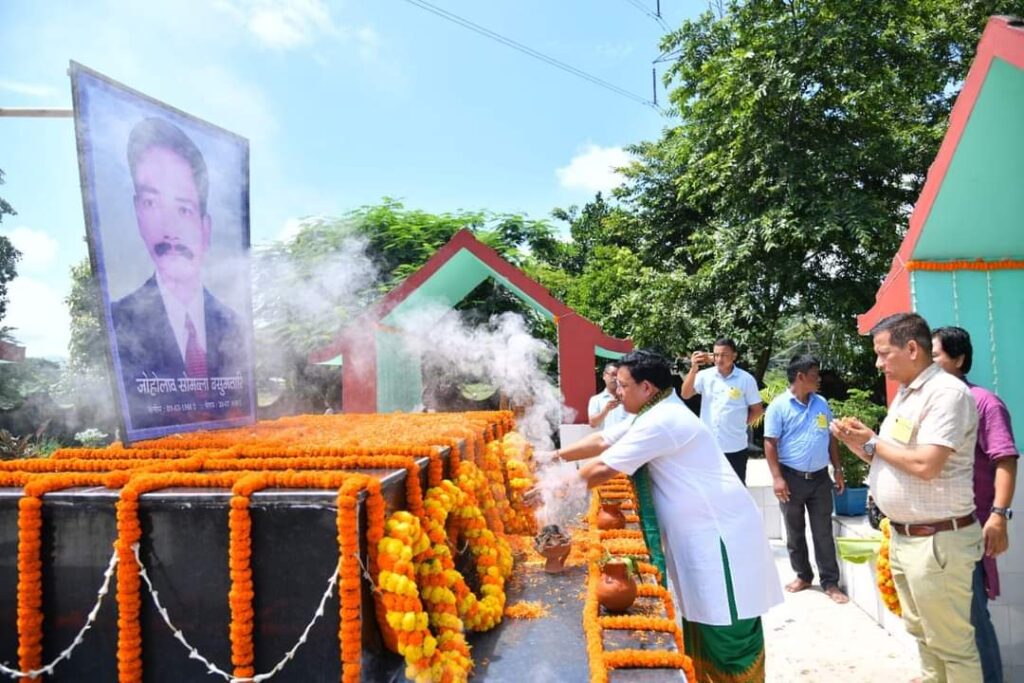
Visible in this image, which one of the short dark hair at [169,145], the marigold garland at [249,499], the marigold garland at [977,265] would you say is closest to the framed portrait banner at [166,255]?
the short dark hair at [169,145]

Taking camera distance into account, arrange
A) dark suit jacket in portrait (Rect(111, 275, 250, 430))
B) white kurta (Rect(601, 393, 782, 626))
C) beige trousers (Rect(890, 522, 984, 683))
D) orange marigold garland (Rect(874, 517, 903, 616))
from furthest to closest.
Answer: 1. orange marigold garland (Rect(874, 517, 903, 616))
2. dark suit jacket in portrait (Rect(111, 275, 250, 430))
3. beige trousers (Rect(890, 522, 984, 683))
4. white kurta (Rect(601, 393, 782, 626))

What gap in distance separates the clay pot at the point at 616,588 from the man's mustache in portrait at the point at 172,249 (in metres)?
2.89

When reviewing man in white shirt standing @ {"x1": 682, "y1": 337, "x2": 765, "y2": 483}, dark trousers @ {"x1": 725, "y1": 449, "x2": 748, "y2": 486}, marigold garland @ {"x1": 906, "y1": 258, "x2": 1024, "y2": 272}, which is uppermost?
marigold garland @ {"x1": 906, "y1": 258, "x2": 1024, "y2": 272}

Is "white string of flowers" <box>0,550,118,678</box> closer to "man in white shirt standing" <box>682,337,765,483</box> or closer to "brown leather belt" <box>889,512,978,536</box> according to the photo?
"brown leather belt" <box>889,512,978,536</box>

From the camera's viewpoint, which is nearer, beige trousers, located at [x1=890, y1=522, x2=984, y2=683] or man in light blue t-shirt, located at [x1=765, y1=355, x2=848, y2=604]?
beige trousers, located at [x1=890, y1=522, x2=984, y2=683]

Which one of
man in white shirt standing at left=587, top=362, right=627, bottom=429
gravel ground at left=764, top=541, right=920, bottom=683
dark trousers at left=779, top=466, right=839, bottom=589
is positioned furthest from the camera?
man in white shirt standing at left=587, top=362, right=627, bottom=429

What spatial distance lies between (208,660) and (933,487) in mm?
3212

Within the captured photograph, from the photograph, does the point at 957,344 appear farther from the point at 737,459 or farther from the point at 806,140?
the point at 806,140

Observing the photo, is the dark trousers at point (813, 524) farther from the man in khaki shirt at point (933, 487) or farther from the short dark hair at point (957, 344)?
the man in khaki shirt at point (933, 487)

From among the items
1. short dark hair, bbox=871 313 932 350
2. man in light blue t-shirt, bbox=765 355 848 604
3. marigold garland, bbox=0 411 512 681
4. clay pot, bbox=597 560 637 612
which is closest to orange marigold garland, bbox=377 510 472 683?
marigold garland, bbox=0 411 512 681

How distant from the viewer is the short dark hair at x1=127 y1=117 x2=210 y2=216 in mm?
3500

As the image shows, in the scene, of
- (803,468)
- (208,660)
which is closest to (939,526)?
(803,468)

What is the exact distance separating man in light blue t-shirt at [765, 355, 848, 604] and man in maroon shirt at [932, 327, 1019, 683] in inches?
79.0

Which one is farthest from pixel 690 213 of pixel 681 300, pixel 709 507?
pixel 709 507
